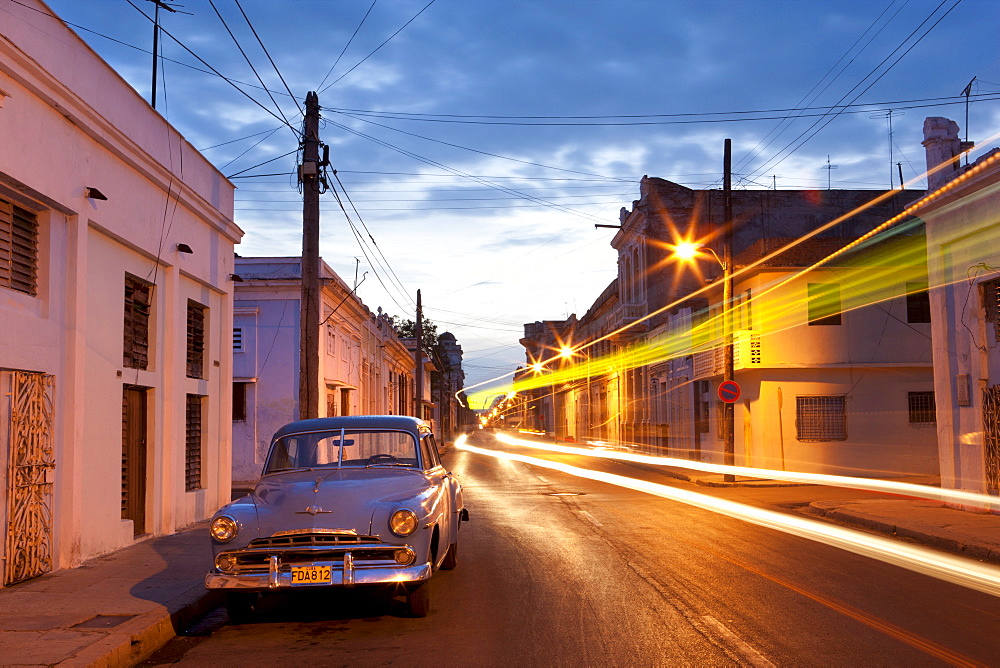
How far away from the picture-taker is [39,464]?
9891 millimetres

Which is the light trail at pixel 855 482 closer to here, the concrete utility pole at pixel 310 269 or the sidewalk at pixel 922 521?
the sidewalk at pixel 922 521

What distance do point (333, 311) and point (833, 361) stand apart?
51.6 feet

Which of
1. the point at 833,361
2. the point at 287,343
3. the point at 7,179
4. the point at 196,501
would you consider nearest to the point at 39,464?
the point at 7,179

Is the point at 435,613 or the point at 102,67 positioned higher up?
the point at 102,67

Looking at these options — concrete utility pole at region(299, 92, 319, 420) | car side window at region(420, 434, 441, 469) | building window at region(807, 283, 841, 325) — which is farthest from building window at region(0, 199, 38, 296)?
building window at region(807, 283, 841, 325)

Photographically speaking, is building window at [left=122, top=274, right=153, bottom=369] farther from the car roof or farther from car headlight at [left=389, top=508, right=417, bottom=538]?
car headlight at [left=389, top=508, right=417, bottom=538]

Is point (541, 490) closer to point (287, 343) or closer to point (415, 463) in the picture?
point (287, 343)

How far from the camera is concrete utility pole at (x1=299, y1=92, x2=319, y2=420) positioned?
14664 mm

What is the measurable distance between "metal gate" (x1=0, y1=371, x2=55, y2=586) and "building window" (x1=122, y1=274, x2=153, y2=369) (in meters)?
2.77

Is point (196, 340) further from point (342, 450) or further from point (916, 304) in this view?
Answer: point (916, 304)

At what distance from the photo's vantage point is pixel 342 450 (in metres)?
9.39

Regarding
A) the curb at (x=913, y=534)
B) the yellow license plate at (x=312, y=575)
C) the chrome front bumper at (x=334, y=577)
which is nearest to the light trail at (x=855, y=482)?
the curb at (x=913, y=534)

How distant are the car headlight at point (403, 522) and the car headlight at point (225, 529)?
4.12 ft

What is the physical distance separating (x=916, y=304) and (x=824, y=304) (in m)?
2.92
